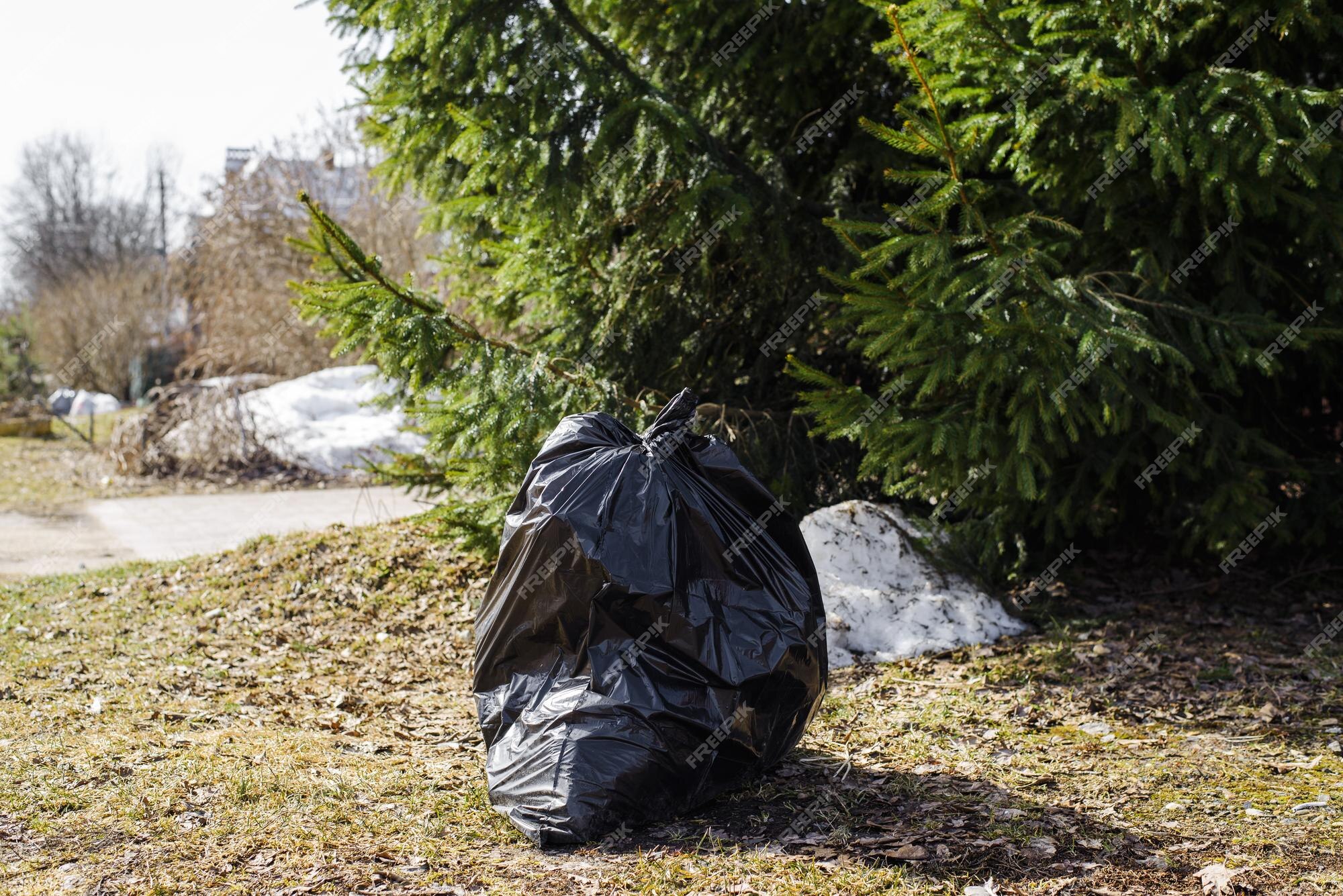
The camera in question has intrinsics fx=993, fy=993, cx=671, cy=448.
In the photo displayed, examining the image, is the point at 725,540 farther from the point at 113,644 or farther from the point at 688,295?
the point at 113,644

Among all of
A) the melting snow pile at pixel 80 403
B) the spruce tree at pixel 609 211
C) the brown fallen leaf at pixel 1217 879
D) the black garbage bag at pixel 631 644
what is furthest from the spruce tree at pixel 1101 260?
the melting snow pile at pixel 80 403

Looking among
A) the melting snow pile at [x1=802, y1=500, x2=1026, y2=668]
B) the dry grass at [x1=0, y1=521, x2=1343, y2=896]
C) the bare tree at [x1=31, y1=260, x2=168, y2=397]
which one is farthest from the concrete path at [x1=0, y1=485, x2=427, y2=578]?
the bare tree at [x1=31, y1=260, x2=168, y2=397]

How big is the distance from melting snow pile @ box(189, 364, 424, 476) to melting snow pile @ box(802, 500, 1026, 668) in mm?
6473

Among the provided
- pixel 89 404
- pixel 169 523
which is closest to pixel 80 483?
pixel 169 523

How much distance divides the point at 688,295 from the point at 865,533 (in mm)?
1696

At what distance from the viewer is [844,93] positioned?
552 cm

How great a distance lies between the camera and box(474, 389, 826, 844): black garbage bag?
271 centimetres

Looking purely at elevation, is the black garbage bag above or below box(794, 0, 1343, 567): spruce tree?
below

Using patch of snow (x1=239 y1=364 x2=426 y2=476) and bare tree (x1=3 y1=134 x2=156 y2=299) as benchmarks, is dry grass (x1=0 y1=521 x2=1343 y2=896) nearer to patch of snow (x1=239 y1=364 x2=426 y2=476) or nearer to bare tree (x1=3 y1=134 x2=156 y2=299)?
patch of snow (x1=239 y1=364 x2=426 y2=476)

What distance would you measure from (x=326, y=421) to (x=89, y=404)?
280 inches

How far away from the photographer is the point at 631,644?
9.12 feet

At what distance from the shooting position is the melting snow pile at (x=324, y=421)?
10703 mm

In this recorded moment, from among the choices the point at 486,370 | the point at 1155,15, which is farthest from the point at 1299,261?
the point at 486,370

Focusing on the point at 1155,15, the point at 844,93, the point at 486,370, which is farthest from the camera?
the point at 844,93
